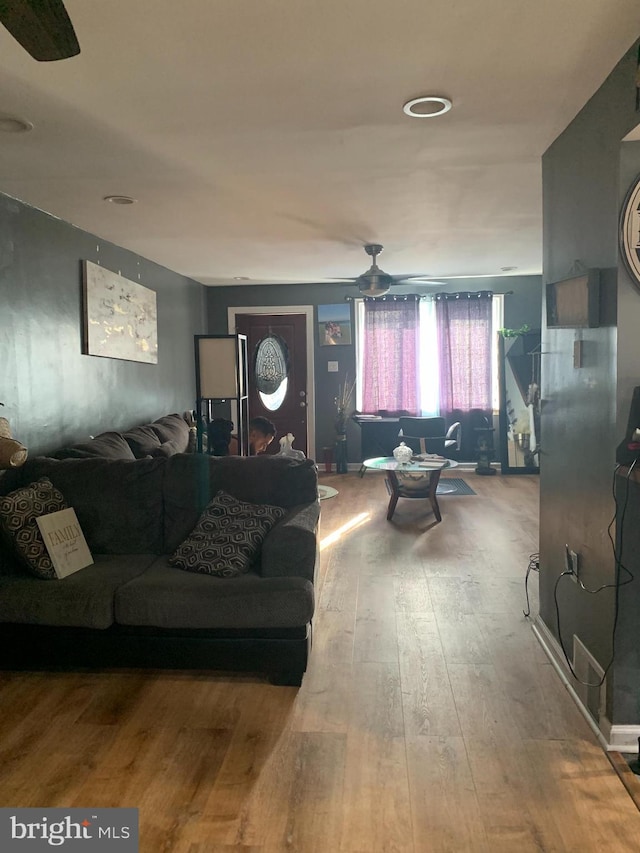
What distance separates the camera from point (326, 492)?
6.34m

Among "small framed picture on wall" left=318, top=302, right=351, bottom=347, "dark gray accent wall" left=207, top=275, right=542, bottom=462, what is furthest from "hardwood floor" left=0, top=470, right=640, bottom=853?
"small framed picture on wall" left=318, top=302, right=351, bottom=347

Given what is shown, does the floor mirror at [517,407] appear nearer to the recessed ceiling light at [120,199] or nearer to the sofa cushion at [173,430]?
the sofa cushion at [173,430]

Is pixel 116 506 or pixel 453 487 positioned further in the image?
pixel 453 487

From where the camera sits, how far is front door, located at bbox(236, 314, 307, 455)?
7664 millimetres

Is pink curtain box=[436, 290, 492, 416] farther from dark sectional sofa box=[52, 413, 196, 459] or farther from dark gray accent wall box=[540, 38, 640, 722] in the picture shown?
dark gray accent wall box=[540, 38, 640, 722]

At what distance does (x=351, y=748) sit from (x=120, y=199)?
10.2 feet

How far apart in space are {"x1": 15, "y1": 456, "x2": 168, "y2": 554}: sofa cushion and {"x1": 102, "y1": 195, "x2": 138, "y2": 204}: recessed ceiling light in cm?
158

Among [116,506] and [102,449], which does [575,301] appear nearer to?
[116,506]

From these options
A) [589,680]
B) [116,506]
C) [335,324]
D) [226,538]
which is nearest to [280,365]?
[335,324]

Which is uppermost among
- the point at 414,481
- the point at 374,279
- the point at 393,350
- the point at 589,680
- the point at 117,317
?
the point at 374,279

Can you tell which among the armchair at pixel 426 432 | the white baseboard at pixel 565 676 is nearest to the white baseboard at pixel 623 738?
the white baseboard at pixel 565 676

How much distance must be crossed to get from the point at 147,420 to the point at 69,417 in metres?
1.45

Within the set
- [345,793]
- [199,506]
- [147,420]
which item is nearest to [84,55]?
[199,506]

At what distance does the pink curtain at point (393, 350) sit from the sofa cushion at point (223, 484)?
14.2ft
